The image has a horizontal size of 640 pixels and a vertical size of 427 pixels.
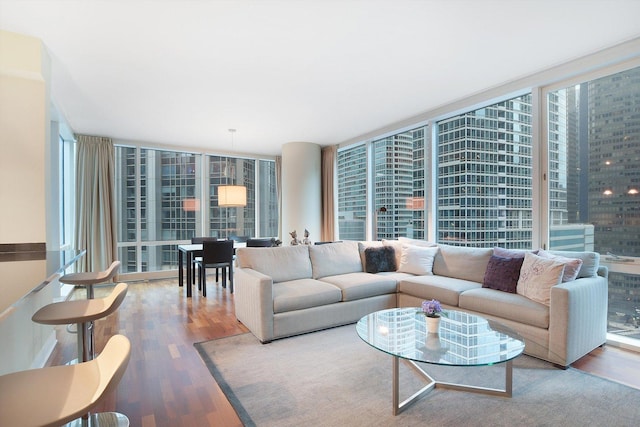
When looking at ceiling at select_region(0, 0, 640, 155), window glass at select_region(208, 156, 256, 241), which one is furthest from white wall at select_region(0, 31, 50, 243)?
window glass at select_region(208, 156, 256, 241)

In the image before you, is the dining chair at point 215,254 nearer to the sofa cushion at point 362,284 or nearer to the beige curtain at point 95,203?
the sofa cushion at point 362,284

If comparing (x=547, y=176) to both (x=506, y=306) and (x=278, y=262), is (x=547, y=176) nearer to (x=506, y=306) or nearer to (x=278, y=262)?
(x=506, y=306)

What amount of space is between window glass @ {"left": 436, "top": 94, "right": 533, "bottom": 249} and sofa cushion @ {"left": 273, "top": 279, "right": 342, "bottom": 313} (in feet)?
7.14

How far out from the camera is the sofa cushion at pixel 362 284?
3504 mm

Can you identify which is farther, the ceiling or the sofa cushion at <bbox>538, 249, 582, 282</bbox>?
the sofa cushion at <bbox>538, 249, 582, 282</bbox>

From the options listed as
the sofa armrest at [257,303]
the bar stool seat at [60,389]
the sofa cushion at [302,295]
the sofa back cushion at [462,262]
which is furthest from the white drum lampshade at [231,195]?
the bar stool seat at [60,389]

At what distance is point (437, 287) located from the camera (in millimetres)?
3400

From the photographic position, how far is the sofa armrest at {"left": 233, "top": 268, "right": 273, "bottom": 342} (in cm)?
300

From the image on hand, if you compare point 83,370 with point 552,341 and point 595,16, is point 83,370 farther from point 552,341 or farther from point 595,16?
point 595,16

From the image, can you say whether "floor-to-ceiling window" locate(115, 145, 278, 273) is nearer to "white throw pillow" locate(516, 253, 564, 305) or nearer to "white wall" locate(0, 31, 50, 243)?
"white wall" locate(0, 31, 50, 243)

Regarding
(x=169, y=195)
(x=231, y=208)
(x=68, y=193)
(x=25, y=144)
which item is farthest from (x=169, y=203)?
(x=25, y=144)

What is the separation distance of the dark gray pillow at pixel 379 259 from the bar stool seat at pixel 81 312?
2879mm

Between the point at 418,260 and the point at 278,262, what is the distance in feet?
5.66

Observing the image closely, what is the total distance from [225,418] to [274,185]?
5955 millimetres
